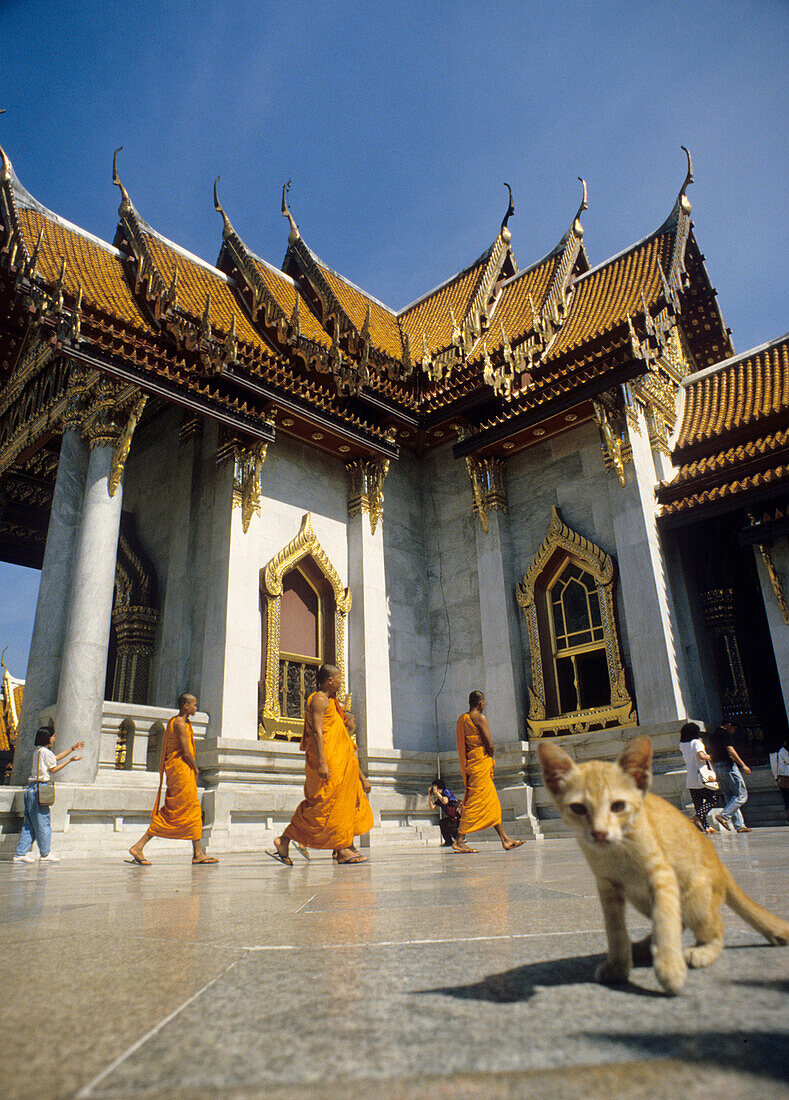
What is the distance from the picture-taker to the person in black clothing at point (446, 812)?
320 inches

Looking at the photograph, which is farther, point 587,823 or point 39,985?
point 39,985

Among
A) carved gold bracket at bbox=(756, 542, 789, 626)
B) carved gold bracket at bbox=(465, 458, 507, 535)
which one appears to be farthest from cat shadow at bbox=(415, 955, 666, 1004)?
carved gold bracket at bbox=(465, 458, 507, 535)

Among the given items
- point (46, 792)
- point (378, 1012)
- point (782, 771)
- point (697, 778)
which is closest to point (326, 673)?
point (46, 792)

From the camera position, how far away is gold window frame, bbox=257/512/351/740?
29.4 ft

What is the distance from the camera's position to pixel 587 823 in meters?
1.14

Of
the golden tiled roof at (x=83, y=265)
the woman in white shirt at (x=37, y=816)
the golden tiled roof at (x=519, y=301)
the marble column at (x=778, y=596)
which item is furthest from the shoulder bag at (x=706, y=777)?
the golden tiled roof at (x=83, y=265)

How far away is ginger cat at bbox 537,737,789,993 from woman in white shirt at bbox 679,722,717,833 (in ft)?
21.4

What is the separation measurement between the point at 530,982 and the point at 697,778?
6788 millimetres

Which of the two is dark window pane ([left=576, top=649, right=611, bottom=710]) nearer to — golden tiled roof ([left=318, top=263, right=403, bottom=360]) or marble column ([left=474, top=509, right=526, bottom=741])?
marble column ([left=474, top=509, right=526, bottom=741])

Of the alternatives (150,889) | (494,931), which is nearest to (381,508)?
(150,889)

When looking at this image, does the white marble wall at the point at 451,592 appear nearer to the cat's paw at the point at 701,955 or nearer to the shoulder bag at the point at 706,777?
the shoulder bag at the point at 706,777

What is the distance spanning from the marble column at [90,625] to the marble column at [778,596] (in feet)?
24.9

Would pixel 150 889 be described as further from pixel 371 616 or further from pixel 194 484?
pixel 194 484

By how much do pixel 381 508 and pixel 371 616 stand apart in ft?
5.70
